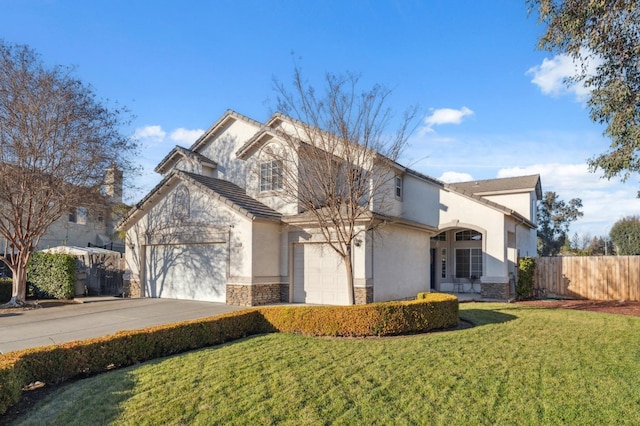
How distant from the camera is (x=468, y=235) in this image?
25.1 meters

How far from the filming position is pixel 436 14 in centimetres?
1312

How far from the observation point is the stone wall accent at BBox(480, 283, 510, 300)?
20.3 m

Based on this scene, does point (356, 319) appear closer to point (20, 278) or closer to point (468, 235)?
point (20, 278)

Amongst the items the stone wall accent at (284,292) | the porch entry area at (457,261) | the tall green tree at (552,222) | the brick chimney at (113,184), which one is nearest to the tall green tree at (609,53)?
the stone wall accent at (284,292)

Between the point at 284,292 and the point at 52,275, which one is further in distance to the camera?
the point at 52,275

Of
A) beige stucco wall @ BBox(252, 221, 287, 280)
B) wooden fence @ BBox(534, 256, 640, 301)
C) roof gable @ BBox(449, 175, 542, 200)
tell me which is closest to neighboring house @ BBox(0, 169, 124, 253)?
beige stucco wall @ BBox(252, 221, 287, 280)

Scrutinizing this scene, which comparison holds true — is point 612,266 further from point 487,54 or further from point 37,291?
point 37,291

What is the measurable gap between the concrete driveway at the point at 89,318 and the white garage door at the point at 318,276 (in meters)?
2.99

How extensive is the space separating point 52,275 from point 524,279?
22660mm

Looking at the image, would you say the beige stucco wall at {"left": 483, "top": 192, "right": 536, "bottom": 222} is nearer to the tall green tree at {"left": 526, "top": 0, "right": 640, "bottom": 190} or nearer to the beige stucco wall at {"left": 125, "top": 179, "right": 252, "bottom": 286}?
the tall green tree at {"left": 526, "top": 0, "right": 640, "bottom": 190}

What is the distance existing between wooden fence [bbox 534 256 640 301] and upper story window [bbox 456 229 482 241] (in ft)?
11.5

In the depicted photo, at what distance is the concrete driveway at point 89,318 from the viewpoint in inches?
418

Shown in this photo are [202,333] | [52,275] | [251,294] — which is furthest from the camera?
[52,275]

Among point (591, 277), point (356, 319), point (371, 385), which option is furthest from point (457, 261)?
point (371, 385)
